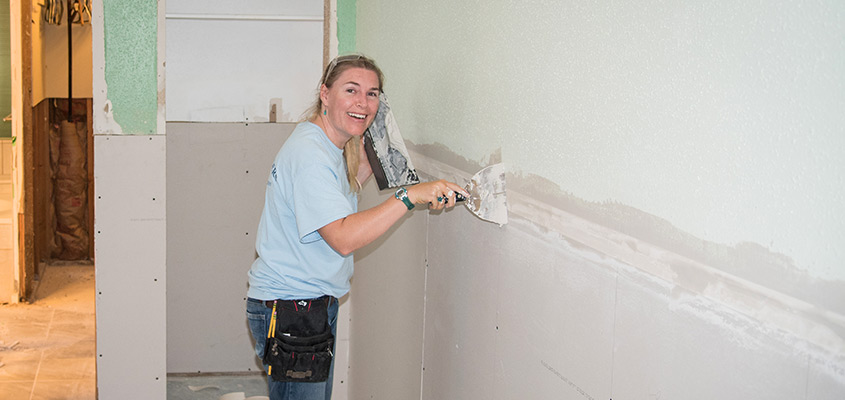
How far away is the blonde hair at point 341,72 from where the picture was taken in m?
2.10

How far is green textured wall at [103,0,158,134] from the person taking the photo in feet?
9.73

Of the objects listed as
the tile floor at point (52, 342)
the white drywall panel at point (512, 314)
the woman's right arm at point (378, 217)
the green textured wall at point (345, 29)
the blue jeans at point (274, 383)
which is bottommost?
the tile floor at point (52, 342)

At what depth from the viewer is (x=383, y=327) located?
108 inches

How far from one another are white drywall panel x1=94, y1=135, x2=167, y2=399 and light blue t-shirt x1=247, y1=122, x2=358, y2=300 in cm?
108

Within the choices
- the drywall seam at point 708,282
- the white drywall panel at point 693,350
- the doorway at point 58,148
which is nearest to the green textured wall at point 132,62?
the drywall seam at point 708,282

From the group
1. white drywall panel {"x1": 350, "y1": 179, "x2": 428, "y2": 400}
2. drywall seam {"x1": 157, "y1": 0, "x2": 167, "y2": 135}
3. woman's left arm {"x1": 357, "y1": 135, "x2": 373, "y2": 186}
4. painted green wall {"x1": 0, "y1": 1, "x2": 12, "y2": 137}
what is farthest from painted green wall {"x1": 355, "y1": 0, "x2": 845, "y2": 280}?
painted green wall {"x1": 0, "y1": 1, "x2": 12, "y2": 137}

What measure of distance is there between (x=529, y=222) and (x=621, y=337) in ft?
1.25

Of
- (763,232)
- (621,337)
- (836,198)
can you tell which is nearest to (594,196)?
(621,337)

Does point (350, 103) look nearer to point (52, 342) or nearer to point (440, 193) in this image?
point (440, 193)

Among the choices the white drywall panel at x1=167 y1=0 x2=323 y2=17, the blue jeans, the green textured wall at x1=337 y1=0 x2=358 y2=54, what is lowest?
the blue jeans

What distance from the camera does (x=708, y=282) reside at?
3.09 feet

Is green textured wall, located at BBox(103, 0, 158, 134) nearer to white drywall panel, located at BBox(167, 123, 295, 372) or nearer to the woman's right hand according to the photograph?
white drywall panel, located at BBox(167, 123, 295, 372)

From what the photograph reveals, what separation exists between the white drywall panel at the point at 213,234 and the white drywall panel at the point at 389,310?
0.78 meters

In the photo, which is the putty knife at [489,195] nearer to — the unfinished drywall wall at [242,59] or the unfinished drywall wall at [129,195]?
the unfinished drywall wall at [129,195]
